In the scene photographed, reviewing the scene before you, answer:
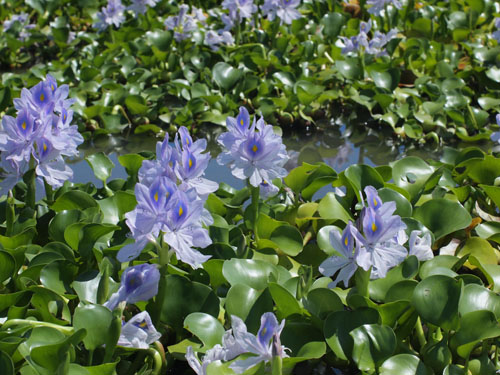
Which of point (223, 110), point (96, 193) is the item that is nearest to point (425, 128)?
point (223, 110)

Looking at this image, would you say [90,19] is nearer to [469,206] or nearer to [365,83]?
[365,83]

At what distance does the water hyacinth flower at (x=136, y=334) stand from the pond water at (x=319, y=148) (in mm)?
1758

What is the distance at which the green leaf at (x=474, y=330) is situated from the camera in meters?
1.67

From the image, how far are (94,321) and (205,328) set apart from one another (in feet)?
0.92

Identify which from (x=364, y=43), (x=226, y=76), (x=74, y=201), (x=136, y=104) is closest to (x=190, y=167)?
(x=74, y=201)

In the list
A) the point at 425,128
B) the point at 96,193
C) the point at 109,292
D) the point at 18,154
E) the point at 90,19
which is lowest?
the point at 90,19

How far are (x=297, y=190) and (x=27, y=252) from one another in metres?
0.98

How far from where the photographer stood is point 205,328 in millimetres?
1732

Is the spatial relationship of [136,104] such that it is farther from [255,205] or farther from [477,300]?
[477,300]

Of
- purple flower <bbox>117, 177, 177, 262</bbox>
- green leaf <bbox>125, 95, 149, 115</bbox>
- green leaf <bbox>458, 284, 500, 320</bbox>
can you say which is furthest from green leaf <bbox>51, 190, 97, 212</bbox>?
green leaf <bbox>125, 95, 149, 115</bbox>

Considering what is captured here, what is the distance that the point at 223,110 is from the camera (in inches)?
156

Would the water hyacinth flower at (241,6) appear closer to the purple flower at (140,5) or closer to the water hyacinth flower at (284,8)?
the water hyacinth flower at (284,8)

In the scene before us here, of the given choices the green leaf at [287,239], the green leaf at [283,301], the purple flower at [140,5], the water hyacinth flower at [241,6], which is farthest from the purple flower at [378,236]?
the purple flower at [140,5]

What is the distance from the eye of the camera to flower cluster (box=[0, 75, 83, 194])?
6.82ft
